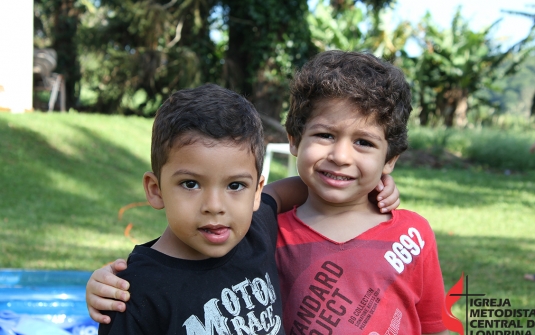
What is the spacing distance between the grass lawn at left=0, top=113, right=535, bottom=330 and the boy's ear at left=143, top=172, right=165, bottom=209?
3.38 m

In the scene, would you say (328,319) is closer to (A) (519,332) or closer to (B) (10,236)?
(A) (519,332)

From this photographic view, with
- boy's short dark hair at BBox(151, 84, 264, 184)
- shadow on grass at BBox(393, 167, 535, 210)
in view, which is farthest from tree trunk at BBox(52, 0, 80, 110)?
boy's short dark hair at BBox(151, 84, 264, 184)

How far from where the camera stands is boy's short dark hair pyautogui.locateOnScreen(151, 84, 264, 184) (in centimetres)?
154

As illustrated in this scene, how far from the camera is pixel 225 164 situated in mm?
1547

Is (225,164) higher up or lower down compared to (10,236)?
higher up

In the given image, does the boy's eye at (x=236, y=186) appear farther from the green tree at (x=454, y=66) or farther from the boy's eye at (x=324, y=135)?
the green tree at (x=454, y=66)

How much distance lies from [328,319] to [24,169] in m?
6.69

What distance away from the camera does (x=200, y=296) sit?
157 cm

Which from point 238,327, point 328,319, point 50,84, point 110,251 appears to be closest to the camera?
point 238,327

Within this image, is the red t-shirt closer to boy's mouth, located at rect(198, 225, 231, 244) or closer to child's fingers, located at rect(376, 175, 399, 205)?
child's fingers, located at rect(376, 175, 399, 205)

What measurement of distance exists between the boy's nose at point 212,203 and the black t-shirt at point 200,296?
0.17 meters

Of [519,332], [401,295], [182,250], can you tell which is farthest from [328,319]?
[519,332]

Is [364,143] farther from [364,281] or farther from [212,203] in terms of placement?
[212,203]

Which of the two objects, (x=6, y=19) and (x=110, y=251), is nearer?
(x=110, y=251)
